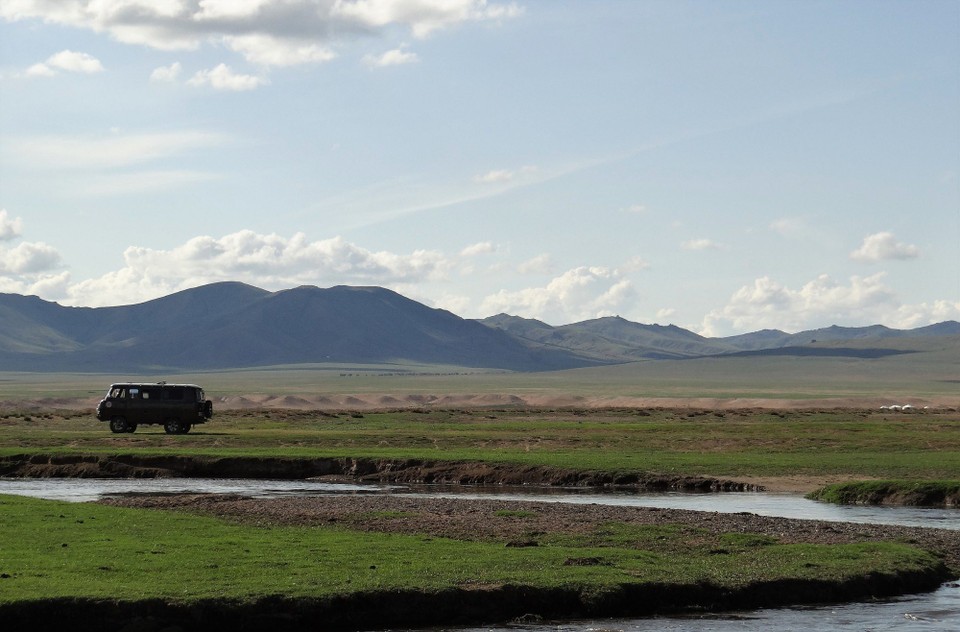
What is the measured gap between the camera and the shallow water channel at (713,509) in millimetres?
24391

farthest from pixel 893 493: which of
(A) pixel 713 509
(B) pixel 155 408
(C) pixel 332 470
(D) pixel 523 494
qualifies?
(B) pixel 155 408

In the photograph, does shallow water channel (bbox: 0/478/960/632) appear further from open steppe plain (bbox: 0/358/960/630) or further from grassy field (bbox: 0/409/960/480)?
grassy field (bbox: 0/409/960/480)

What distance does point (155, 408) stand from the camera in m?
78.7

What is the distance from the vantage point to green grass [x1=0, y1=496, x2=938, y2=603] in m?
24.3

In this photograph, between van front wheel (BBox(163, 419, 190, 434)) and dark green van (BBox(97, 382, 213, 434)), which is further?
dark green van (BBox(97, 382, 213, 434))

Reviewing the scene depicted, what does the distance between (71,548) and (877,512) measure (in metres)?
26.4

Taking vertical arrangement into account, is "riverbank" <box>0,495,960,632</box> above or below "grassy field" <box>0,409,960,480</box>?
below

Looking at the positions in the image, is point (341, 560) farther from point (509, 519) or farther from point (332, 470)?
point (332, 470)

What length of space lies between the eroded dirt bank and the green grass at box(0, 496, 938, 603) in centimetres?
1885

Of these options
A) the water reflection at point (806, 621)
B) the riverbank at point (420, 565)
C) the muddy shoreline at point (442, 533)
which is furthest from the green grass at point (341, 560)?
the water reflection at point (806, 621)

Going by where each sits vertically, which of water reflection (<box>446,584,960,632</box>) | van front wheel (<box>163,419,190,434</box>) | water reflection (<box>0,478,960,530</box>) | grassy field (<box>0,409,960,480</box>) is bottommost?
water reflection (<box>446,584,960,632</box>)

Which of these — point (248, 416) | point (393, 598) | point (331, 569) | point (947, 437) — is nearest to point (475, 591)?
point (393, 598)

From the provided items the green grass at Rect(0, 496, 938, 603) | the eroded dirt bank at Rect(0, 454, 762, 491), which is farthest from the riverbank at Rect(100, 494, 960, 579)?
the eroded dirt bank at Rect(0, 454, 762, 491)

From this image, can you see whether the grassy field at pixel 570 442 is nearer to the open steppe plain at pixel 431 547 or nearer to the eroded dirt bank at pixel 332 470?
the open steppe plain at pixel 431 547
